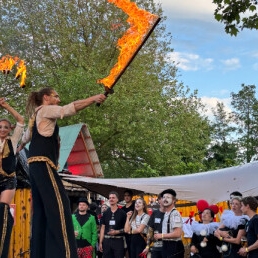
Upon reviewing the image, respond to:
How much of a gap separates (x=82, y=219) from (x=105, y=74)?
15.0m

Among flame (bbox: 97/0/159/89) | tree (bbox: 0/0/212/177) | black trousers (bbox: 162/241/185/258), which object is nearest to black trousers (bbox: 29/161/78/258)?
flame (bbox: 97/0/159/89)

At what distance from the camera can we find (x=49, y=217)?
5.09 meters

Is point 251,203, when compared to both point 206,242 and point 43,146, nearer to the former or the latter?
point 206,242

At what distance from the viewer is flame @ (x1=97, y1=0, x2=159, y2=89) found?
16.6 feet

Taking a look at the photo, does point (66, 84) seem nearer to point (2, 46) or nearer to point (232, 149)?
point (2, 46)

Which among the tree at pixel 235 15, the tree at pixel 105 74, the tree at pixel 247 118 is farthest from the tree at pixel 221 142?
the tree at pixel 235 15

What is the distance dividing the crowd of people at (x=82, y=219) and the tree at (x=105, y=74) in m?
13.1

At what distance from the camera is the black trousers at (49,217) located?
506 centimetres

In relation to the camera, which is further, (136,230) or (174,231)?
(136,230)

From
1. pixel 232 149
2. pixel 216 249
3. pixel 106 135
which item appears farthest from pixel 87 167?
pixel 232 149

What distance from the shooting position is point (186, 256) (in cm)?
1030

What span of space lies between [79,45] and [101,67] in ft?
4.75

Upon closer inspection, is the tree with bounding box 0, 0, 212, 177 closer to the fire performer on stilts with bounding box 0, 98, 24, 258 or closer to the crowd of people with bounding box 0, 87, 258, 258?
the crowd of people with bounding box 0, 87, 258, 258

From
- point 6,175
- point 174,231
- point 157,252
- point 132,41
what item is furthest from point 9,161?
point 157,252
